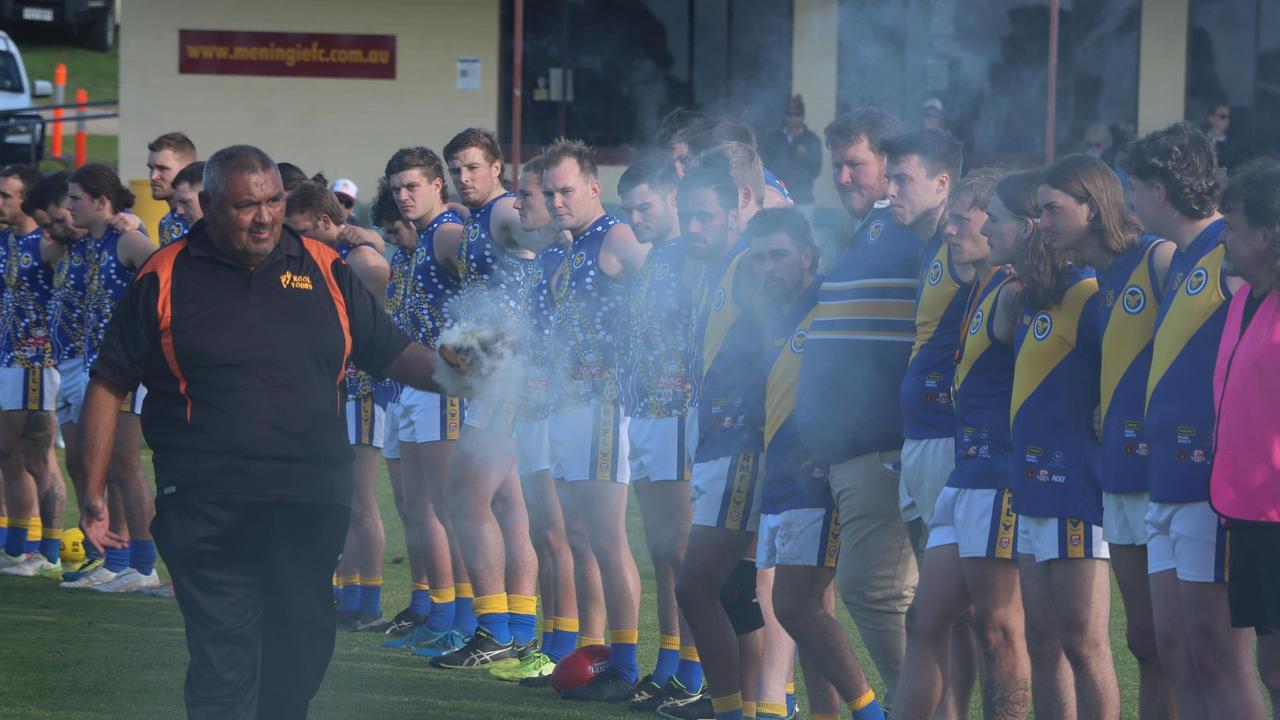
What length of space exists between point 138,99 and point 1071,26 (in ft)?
34.6

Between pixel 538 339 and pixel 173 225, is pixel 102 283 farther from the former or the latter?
pixel 538 339

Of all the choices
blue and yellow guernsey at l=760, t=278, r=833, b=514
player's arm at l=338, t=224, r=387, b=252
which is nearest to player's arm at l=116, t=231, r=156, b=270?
player's arm at l=338, t=224, r=387, b=252

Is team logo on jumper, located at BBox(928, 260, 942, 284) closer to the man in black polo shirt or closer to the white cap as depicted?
the man in black polo shirt

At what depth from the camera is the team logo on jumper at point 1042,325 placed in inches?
164

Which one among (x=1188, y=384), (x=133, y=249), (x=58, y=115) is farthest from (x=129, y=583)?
(x=58, y=115)

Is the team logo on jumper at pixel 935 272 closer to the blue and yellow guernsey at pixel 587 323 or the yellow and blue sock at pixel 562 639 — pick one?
the blue and yellow guernsey at pixel 587 323

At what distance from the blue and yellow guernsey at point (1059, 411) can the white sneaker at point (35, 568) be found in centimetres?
626

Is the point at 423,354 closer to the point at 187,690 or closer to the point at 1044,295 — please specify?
the point at 187,690

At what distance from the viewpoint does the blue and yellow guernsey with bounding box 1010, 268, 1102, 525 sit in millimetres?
4078

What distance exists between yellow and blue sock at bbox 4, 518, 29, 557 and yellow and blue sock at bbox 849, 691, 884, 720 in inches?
235

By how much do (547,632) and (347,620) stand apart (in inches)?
47.3

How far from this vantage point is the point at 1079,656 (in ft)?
13.3

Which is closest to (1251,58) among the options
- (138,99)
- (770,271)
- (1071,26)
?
(1071,26)

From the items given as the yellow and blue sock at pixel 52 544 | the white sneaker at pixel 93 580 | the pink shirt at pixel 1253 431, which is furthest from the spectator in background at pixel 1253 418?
the yellow and blue sock at pixel 52 544
